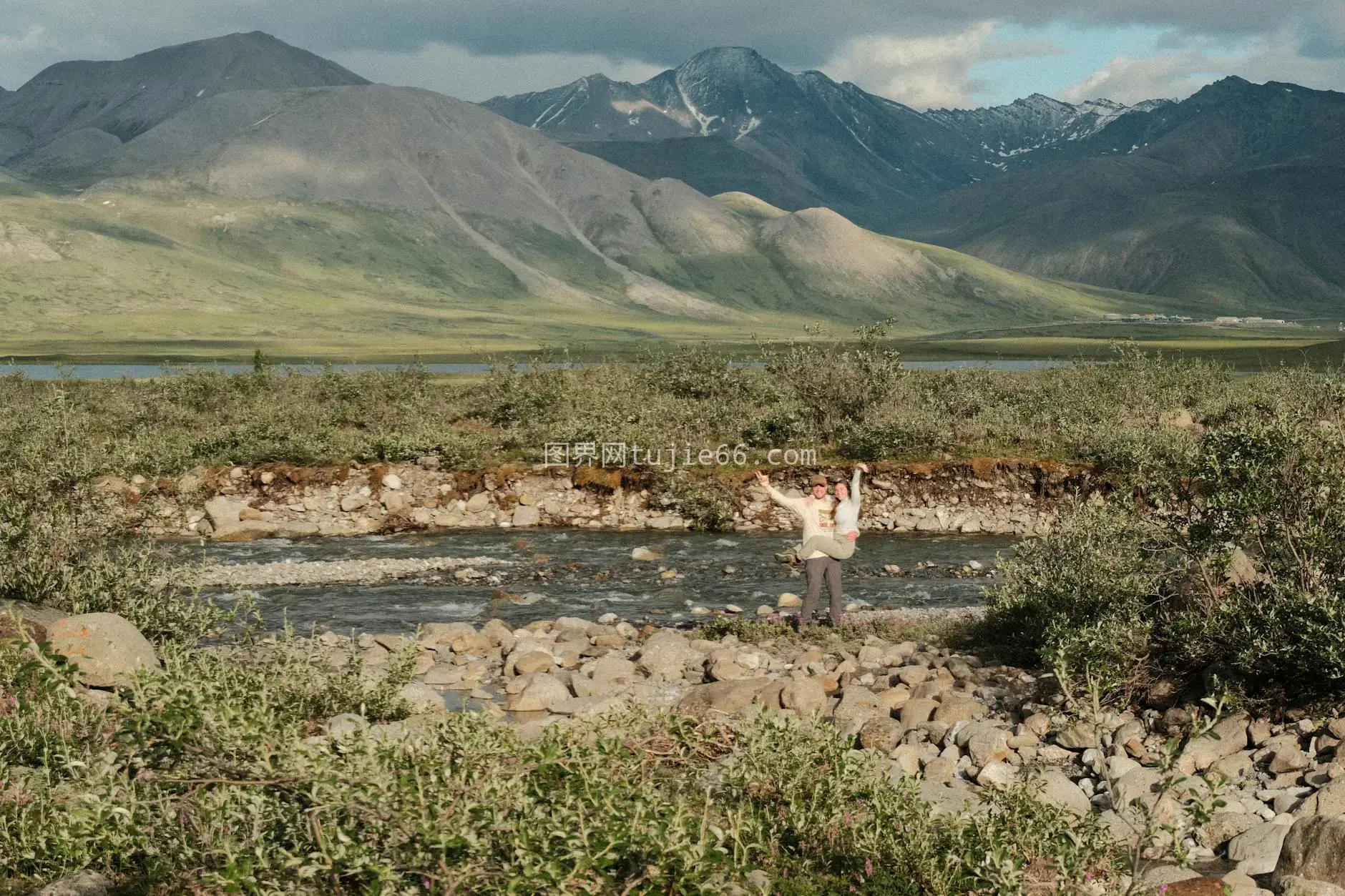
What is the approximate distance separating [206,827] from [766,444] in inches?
1072

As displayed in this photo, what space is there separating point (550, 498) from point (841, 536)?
45.5 feet

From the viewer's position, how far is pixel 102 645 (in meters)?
12.2

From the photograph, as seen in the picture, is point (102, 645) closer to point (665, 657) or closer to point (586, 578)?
point (665, 657)

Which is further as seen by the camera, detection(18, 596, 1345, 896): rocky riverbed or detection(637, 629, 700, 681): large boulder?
detection(637, 629, 700, 681): large boulder

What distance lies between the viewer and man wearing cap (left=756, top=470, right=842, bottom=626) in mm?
17359

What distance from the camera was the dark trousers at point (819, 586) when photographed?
17.5 m

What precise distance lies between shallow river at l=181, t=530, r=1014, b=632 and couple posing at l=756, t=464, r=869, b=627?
373 cm

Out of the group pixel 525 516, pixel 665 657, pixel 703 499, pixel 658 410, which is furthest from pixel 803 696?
pixel 658 410

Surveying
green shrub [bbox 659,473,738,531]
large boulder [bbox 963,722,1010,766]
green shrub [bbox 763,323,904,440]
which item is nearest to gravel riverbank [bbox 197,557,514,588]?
green shrub [bbox 659,473,738,531]

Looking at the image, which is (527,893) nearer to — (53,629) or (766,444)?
(53,629)

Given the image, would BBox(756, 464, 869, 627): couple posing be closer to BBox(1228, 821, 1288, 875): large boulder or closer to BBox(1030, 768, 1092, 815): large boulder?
BBox(1030, 768, 1092, 815): large boulder

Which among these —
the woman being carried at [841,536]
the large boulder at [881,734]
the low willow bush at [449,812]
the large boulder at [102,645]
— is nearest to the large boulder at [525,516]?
the woman being carried at [841,536]

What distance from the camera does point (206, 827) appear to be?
721 centimetres

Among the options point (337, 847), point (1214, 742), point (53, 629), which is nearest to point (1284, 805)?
point (1214, 742)
